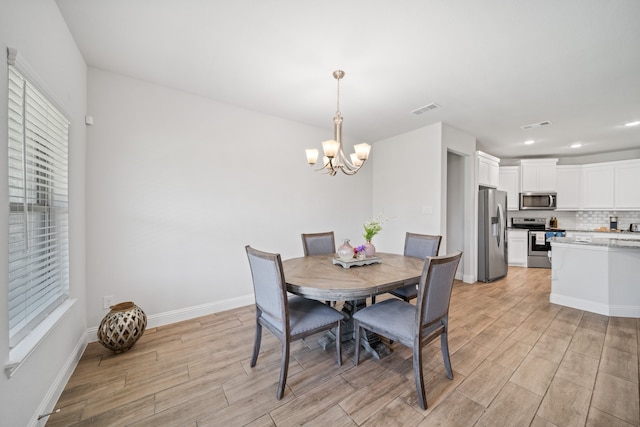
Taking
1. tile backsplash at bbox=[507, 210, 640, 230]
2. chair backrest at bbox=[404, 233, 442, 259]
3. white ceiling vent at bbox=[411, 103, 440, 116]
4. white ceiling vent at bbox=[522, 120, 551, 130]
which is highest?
white ceiling vent at bbox=[411, 103, 440, 116]

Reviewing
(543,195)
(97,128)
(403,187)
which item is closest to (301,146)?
(403,187)

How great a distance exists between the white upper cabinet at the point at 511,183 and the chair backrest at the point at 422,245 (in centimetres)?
414

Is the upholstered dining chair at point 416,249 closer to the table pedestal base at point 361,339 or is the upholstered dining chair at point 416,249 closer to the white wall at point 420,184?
the table pedestal base at point 361,339

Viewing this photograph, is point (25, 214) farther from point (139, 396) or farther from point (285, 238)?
point (285, 238)

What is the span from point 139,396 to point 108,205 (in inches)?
67.3

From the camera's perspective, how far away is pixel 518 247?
5.34 meters

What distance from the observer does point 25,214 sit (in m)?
1.31

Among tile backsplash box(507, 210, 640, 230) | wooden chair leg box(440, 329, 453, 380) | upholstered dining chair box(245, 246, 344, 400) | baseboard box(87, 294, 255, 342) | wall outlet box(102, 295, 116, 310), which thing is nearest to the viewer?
upholstered dining chair box(245, 246, 344, 400)

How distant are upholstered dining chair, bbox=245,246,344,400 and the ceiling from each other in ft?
5.44

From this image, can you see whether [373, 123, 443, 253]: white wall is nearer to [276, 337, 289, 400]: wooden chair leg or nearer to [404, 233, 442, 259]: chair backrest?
[404, 233, 442, 259]: chair backrest

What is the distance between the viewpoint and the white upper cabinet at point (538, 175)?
523 cm

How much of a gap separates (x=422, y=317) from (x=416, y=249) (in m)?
1.34

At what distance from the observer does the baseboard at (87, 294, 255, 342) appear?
249cm

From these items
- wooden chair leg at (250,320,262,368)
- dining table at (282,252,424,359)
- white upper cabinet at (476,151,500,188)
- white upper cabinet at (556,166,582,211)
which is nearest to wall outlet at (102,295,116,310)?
wooden chair leg at (250,320,262,368)
